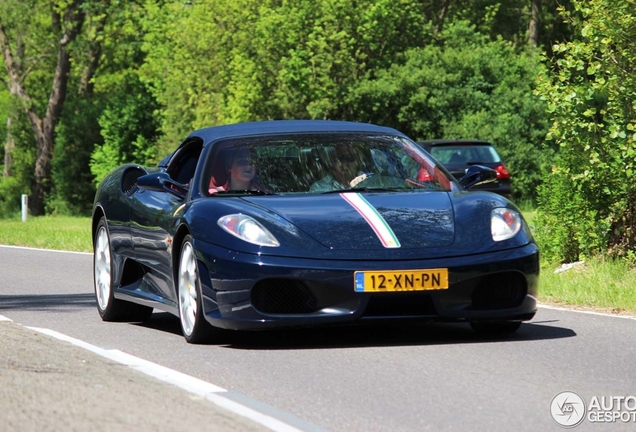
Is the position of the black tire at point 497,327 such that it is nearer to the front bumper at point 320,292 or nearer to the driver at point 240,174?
the front bumper at point 320,292

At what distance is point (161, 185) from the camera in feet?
31.3

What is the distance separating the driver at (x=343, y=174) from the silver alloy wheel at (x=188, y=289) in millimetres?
943

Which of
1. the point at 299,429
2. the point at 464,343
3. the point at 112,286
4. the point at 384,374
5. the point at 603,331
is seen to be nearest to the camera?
the point at 299,429

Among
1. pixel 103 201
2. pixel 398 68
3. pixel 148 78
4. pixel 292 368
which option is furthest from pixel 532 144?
pixel 292 368

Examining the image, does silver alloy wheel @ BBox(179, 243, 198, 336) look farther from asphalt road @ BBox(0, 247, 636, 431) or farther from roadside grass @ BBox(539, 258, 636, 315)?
roadside grass @ BBox(539, 258, 636, 315)

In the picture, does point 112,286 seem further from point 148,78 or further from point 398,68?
point 148,78

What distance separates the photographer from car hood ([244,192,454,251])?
838 centimetres

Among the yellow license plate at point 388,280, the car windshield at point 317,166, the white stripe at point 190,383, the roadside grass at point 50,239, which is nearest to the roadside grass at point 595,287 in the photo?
the car windshield at point 317,166

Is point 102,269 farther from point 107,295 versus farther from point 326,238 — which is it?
point 326,238

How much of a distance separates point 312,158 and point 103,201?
2.36m

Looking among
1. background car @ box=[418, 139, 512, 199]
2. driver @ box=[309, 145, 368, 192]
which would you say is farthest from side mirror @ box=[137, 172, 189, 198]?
background car @ box=[418, 139, 512, 199]

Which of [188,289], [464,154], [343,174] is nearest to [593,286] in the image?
[343,174]

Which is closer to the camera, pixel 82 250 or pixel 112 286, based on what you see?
pixel 112 286

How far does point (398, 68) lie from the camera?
47.0m
